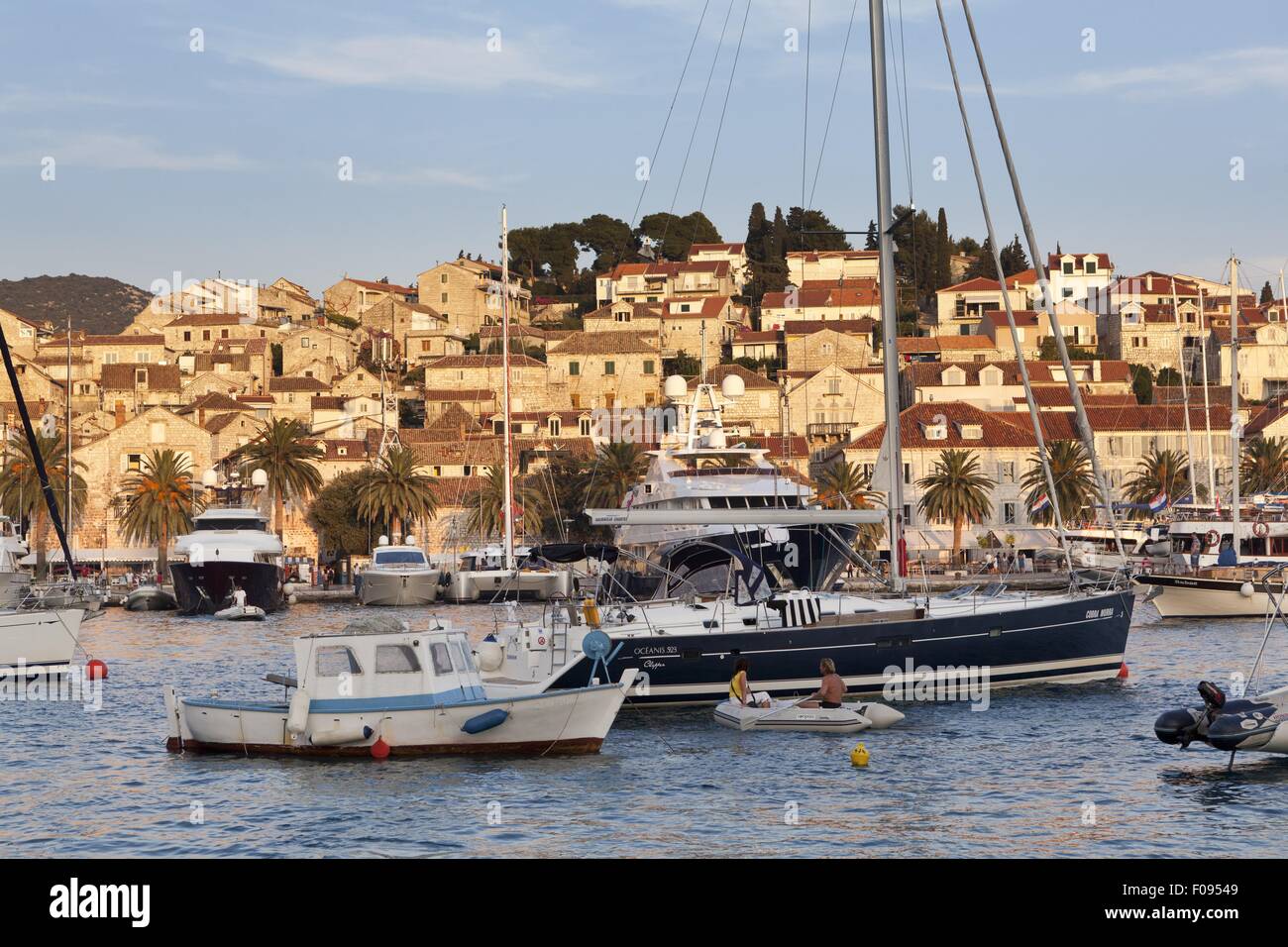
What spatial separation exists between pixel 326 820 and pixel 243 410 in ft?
328

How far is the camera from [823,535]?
120 ft

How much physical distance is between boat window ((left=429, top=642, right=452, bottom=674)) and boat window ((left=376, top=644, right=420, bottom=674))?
27 cm

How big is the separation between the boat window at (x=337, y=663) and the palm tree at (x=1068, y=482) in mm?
67296

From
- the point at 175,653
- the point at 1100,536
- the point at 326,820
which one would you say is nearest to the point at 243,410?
the point at 1100,536

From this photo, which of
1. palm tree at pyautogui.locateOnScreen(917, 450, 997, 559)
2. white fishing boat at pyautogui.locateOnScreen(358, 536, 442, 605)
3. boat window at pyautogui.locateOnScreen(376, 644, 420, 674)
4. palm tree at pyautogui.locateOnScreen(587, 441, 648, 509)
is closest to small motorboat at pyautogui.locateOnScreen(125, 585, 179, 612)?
white fishing boat at pyautogui.locateOnScreen(358, 536, 442, 605)

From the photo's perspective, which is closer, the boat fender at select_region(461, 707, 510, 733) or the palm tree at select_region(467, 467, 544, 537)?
the boat fender at select_region(461, 707, 510, 733)

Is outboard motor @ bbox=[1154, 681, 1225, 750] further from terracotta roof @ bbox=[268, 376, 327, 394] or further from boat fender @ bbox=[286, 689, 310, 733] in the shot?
terracotta roof @ bbox=[268, 376, 327, 394]

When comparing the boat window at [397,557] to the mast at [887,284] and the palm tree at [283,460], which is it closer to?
the palm tree at [283,460]

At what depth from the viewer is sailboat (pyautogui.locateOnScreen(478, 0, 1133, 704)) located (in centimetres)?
2986

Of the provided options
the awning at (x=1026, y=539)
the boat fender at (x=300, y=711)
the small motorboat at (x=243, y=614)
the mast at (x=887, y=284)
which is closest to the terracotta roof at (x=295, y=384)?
the awning at (x=1026, y=539)

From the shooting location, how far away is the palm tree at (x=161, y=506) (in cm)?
9094

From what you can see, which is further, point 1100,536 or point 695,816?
point 1100,536
